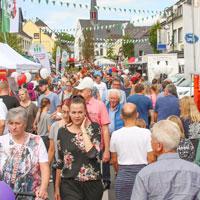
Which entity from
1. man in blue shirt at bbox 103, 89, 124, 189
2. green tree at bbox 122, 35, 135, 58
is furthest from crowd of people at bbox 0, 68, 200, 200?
green tree at bbox 122, 35, 135, 58

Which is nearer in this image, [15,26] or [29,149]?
[29,149]

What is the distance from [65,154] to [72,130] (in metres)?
0.25

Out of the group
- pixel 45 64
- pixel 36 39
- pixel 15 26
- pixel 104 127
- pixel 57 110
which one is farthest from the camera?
pixel 36 39

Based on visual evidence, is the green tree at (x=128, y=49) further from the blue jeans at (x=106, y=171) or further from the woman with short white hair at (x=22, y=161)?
the woman with short white hair at (x=22, y=161)

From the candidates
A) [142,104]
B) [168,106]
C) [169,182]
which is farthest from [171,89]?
[169,182]

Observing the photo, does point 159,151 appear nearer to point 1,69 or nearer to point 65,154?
point 65,154

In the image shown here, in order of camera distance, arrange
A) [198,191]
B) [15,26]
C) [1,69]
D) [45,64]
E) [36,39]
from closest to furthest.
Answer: [198,191] → [1,69] → [15,26] → [45,64] → [36,39]

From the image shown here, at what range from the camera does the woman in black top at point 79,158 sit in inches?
154

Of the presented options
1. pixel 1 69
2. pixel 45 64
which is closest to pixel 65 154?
pixel 1 69

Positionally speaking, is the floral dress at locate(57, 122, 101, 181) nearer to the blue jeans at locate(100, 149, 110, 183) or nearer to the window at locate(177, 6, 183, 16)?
the blue jeans at locate(100, 149, 110, 183)

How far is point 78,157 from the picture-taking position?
3.92 metres

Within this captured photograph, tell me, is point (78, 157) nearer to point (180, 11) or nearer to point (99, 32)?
point (180, 11)

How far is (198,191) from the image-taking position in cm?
261

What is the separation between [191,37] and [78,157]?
5.65 m
